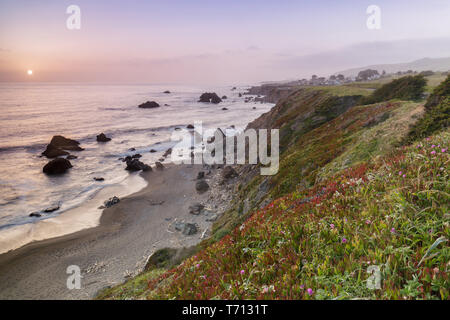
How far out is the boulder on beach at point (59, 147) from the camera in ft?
169

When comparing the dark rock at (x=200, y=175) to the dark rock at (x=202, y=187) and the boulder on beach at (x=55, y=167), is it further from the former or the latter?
the boulder on beach at (x=55, y=167)

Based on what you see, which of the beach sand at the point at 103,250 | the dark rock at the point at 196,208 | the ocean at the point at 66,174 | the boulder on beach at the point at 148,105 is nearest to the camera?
the beach sand at the point at 103,250

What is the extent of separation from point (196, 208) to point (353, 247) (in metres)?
23.6

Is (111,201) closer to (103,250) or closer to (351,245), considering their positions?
(103,250)

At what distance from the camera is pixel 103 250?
2050cm

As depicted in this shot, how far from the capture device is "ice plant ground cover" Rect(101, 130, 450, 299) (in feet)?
10.9

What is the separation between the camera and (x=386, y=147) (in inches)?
473

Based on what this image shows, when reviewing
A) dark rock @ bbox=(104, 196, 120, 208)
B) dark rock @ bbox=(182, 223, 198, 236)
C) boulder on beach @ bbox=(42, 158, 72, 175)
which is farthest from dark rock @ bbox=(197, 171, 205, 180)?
boulder on beach @ bbox=(42, 158, 72, 175)

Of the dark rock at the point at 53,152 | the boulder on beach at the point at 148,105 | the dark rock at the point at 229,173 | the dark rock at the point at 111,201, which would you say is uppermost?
the boulder on beach at the point at 148,105

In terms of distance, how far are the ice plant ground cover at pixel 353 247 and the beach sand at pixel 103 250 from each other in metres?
14.7

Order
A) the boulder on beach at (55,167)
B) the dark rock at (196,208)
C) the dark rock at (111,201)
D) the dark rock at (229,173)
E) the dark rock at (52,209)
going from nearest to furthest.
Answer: the dark rock at (196,208), the dark rock at (52,209), the dark rock at (111,201), the dark rock at (229,173), the boulder on beach at (55,167)

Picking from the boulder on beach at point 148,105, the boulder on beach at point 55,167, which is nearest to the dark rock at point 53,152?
the boulder on beach at point 55,167

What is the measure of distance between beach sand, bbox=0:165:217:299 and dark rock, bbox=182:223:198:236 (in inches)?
18.8

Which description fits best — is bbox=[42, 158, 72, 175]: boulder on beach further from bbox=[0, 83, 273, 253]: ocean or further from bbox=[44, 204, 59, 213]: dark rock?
bbox=[44, 204, 59, 213]: dark rock
